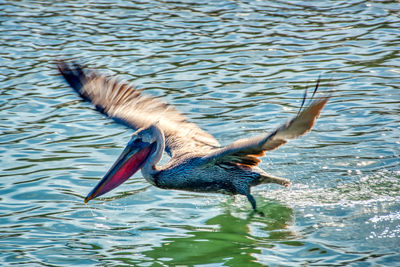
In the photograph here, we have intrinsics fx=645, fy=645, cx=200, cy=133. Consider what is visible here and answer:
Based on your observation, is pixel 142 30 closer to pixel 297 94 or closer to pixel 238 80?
pixel 238 80

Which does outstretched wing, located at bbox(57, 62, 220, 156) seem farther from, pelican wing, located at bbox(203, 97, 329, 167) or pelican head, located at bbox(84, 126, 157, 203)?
pelican wing, located at bbox(203, 97, 329, 167)

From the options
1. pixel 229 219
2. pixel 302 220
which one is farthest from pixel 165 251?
pixel 302 220

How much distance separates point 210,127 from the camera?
796 centimetres

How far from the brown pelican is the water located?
32 cm

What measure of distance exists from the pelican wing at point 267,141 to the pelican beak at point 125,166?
27.2 inches

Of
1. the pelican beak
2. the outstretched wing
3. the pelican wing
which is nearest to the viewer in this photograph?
the pelican wing

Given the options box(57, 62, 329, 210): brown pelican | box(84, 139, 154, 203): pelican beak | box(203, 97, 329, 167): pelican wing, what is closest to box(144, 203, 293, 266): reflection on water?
box(57, 62, 329, 210): brown pelican

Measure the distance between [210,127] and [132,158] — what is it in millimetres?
1836

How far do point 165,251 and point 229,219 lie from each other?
919 mm

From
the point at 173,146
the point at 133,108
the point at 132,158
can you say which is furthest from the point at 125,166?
the point at 133,108

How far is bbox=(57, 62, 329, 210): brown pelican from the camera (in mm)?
5488

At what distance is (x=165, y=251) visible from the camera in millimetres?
5465

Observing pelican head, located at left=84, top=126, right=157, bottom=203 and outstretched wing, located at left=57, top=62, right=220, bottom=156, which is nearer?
pelican head, located at left=84, top=126, right=157, bottom=203

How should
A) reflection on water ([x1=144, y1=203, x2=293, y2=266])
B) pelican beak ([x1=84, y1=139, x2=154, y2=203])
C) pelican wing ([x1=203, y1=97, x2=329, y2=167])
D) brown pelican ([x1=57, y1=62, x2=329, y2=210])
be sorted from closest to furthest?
pelican wing ([x1=203, y1=97, x2=329, y2=167]), reflection on water ([x1=144, y1=203, x2=293, y2=266]), brown pelican ([x1=57, y1=62, x2=329, y2=210]), pelican beak ([x1=84, y1=139, x2=154, y2=203])
